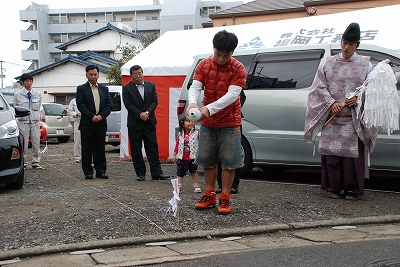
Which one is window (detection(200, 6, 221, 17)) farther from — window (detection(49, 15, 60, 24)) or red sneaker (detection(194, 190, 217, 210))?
red sneaker (detection(194, 190, 217, 210))

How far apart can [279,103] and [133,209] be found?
290 cm

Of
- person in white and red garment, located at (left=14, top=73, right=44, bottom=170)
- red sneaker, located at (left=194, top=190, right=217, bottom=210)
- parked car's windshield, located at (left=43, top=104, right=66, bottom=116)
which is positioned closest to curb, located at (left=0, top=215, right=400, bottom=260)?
red sneaker, located at (left=194, top=190, right=217, bottom=210)

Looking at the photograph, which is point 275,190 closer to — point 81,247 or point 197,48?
point 81,247

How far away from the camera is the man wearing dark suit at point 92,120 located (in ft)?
24.5

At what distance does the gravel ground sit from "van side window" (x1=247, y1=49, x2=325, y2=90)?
1481 millimetres

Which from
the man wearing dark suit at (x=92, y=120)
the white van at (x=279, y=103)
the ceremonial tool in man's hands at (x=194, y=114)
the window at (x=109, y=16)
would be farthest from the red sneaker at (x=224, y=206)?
the window at (x=109, y=16)

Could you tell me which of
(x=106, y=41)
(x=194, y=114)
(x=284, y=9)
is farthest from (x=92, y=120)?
(x=106, y=41)

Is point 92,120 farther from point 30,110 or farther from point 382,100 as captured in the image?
point 382,100

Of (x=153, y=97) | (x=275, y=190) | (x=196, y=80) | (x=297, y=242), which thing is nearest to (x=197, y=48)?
(x=153, y=97)

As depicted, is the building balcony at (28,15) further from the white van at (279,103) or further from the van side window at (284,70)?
the van side window at (284,70)

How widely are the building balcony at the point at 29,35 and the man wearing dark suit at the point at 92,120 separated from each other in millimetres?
45374

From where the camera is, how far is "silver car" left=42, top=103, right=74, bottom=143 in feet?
57.9

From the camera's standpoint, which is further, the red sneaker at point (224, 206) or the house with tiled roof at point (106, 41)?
the house with tiled roof at point (106, 41)

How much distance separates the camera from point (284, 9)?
21344mm
